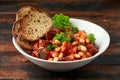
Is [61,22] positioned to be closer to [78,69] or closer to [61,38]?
[61,38]

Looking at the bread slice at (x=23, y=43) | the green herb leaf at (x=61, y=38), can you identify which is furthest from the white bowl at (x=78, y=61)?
the green herb leaf at (x=61, y=38)

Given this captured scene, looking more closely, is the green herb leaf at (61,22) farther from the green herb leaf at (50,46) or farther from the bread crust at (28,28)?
the green herb leaf at (50,46)

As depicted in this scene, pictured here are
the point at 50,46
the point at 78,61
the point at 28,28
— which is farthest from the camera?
the point at 28,28

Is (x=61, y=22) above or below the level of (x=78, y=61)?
Result: above

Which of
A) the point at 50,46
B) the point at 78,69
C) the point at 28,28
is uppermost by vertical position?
the point at 28,28

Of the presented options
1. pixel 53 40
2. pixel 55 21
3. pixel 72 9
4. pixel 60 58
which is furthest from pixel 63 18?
pixel 72 9

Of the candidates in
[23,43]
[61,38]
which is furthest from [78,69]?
[23,43]
